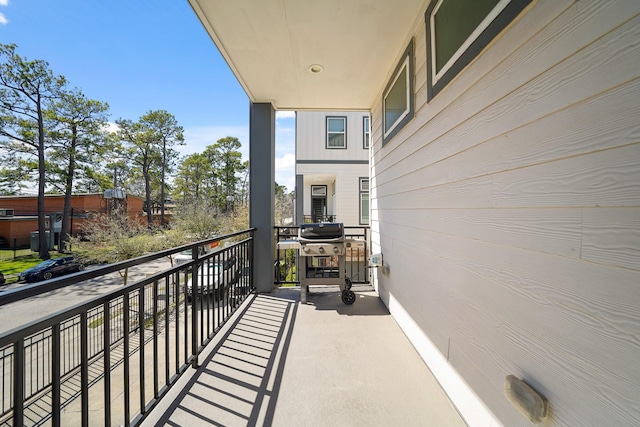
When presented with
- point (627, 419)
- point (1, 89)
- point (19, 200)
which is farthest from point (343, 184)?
point (19, 200)

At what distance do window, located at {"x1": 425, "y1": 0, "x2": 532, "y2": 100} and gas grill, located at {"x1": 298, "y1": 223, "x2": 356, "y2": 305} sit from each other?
181 centimetres

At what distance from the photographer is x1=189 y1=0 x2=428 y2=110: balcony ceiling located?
1965 millimetres

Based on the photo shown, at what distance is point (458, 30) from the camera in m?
1.47

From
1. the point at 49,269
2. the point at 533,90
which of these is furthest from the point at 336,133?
the point at 49,269

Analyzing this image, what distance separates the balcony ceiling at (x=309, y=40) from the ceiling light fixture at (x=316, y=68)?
0.04 meters

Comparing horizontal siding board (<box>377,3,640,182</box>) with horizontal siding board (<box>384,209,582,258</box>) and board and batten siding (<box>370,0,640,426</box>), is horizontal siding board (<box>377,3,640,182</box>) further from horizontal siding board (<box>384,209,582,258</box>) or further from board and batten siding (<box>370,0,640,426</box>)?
horizontal siding board (<box>384,209,582,258</box>)

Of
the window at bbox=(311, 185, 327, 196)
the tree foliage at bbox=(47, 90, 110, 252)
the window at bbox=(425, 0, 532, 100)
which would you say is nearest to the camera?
the window at bbox=(425, 0, 532, 100)

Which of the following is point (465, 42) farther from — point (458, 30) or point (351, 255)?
point (351, 255)

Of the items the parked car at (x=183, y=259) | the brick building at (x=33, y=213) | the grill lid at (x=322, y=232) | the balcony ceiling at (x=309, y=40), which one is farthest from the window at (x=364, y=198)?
the brick building at (x=33, y=213)

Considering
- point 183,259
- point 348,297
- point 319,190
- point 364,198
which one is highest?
point 319,190

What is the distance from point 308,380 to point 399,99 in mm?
2563

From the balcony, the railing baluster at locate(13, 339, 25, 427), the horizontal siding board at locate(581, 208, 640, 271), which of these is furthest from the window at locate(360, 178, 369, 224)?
the railing baluster at locate(13, 339, 25, 427)

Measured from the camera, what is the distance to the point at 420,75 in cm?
204

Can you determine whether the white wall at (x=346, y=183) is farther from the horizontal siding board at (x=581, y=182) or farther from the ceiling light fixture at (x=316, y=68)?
the horizontal siding board at (x=581, y=182)
